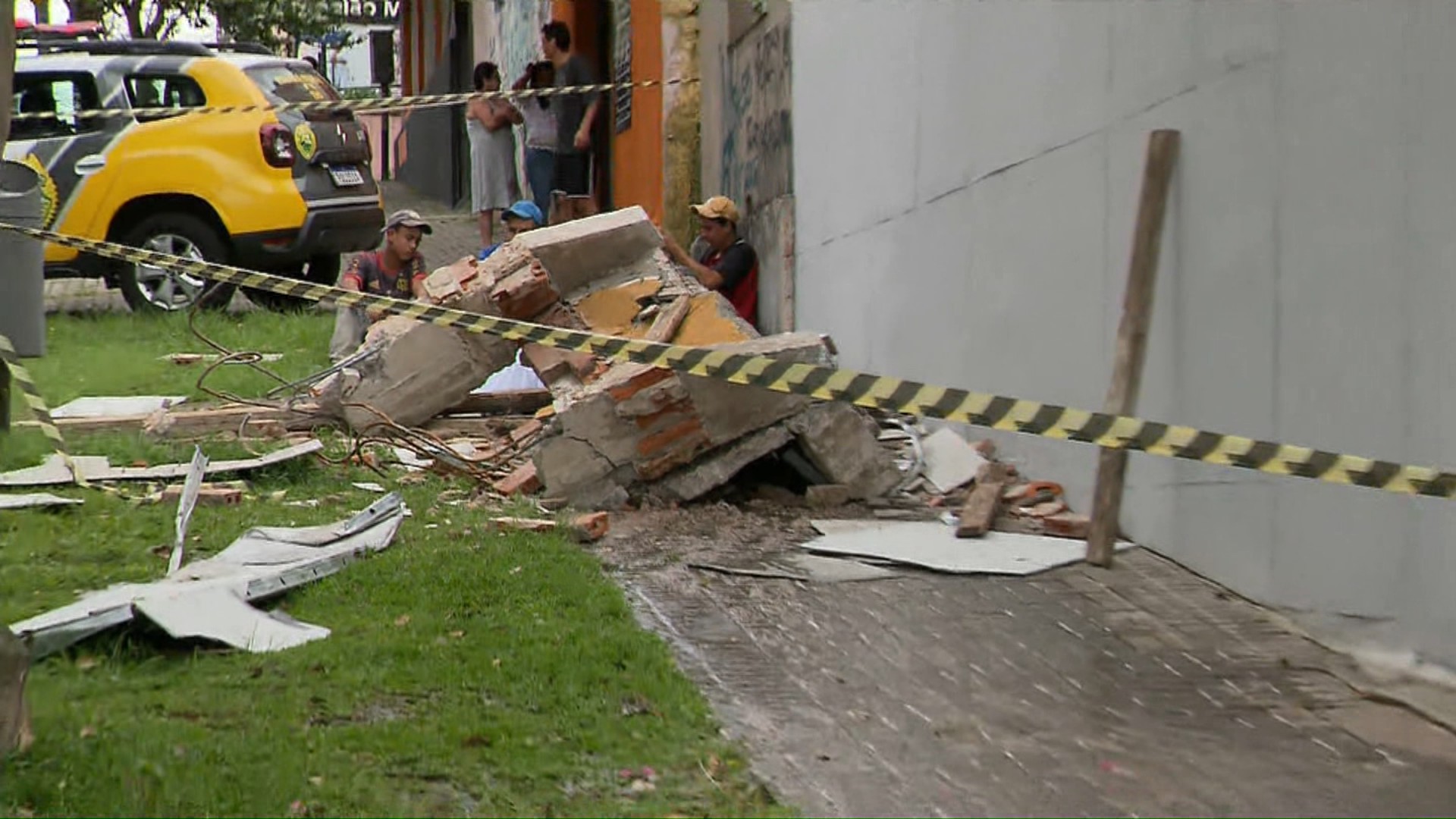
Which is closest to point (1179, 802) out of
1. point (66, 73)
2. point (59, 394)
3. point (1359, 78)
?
point (1359, 78)

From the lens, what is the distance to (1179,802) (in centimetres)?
388

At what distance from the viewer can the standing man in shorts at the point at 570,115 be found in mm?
14727

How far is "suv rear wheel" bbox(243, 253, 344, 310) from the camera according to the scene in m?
14.3

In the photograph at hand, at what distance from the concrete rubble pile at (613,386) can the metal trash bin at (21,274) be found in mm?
1609

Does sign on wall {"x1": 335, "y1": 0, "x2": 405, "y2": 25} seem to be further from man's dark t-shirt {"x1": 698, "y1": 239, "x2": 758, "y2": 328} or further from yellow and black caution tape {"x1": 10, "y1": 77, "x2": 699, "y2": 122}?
man's dark t-shirt {"x1": 698, "y1": 239, "x2": 758, "y2": 328}

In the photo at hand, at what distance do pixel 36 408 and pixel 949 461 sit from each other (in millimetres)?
4005

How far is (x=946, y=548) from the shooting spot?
6629 mm

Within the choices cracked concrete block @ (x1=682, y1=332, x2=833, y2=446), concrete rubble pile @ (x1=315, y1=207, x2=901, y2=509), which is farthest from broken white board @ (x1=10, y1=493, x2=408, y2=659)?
cracked concrete block @ (x1=682, y1=332, x2=833, y2=446)

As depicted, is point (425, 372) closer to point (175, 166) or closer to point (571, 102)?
point (175, 166)

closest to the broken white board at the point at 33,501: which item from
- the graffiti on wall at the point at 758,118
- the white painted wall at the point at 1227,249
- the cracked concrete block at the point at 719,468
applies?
the cracked concrete block at the point at 719,468

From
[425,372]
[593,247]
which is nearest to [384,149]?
[425,372]

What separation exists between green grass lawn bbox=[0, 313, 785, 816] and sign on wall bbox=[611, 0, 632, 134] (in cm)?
892

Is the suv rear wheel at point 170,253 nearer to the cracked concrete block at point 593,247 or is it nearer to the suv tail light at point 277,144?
the suv tail light at point 277,144

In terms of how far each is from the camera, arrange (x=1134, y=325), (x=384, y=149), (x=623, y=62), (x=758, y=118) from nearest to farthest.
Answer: (x=1134, y=325)
(x=758, y=118)
(x=623, y=62)
(x=384, y=149)
